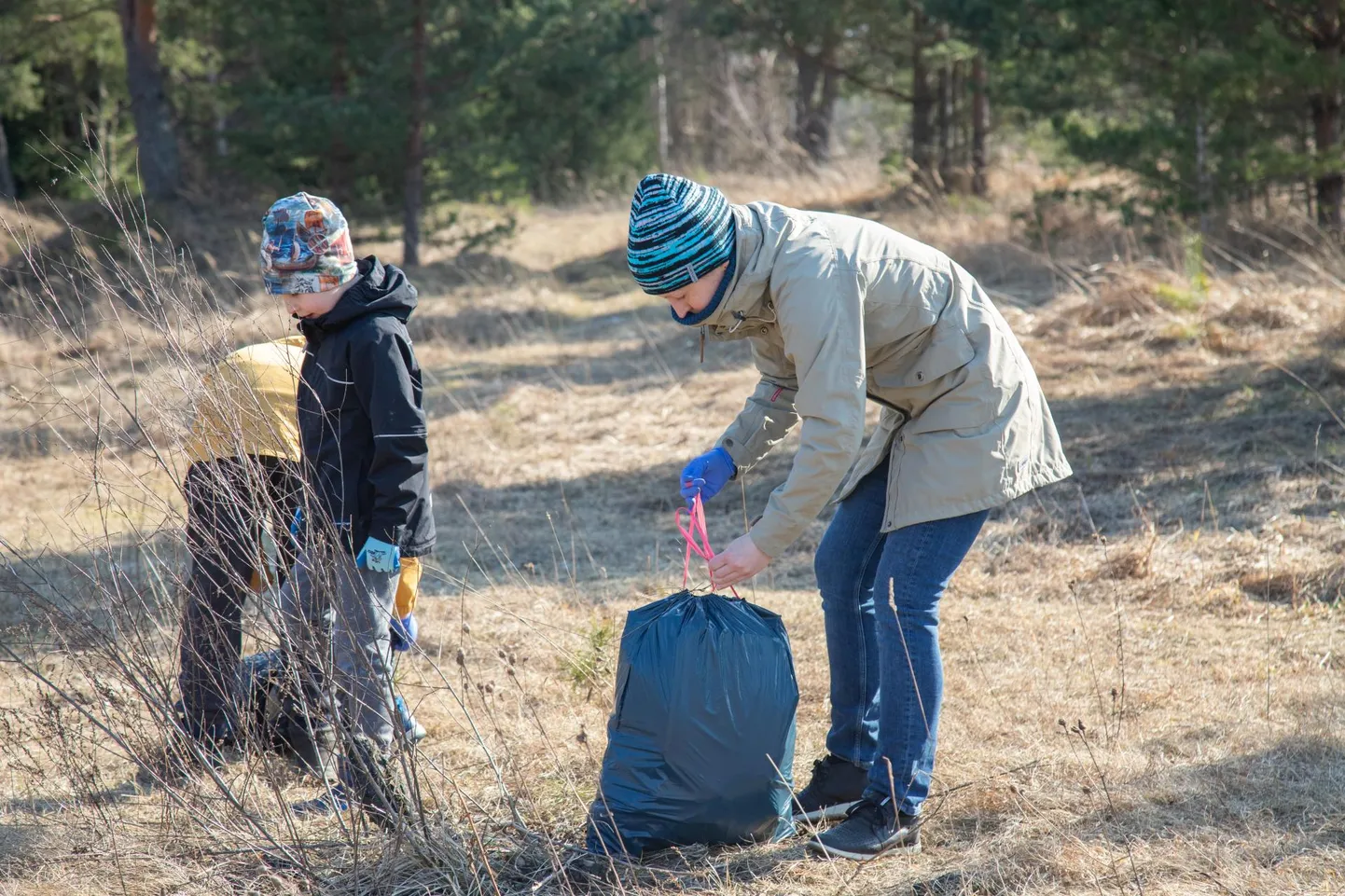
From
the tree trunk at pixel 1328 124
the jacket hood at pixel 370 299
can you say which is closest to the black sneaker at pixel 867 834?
the jacket hood at pixel 370 299

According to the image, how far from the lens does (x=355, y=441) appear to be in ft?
9.43

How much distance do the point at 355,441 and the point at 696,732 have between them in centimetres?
111

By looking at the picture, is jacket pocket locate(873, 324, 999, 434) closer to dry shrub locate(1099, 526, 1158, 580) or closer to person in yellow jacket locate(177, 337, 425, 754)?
person in yellow jacket locate(177, 337, 425, 754)

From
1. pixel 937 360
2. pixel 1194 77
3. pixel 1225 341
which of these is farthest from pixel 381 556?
pixel 1194 77

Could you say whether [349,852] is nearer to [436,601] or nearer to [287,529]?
[287,529]

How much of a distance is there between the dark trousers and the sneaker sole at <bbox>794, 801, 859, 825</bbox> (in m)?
1.29

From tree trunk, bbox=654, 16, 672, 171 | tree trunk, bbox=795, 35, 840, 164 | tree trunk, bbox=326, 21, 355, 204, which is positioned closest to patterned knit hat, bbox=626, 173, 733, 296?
tree trunk, bbox=326, 21, 355, 204

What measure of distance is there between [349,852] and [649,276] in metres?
1.42

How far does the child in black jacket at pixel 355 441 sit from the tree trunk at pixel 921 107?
46.9 feet

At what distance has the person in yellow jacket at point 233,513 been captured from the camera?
2.46 m

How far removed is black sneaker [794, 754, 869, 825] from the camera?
2.74 m

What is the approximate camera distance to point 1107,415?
22.0ft

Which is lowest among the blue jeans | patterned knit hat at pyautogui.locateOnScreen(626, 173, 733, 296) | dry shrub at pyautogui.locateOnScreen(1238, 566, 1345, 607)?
dry shrub at pyautogui.locateOnScreen(1238, 566, 1345, 607)

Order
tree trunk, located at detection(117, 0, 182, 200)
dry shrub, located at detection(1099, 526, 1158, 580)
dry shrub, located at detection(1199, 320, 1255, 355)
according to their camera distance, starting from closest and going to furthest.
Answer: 1. dry shrub, located at detection(1099, 526, 1158, 580)
2. dry shrub, located at detection(1199, 320, 1255, 355)
3. tree trunk, located at detection(117, 0, 182, 200)
